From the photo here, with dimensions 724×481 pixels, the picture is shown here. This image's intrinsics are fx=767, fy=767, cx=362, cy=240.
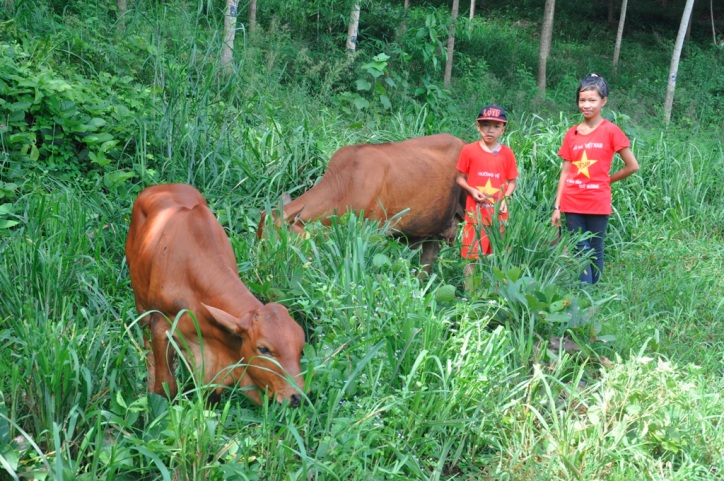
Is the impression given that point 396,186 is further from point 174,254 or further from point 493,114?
point 174,254

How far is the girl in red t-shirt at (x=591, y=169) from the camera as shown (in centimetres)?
587

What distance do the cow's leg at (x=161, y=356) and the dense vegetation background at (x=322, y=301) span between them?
0.55 ft

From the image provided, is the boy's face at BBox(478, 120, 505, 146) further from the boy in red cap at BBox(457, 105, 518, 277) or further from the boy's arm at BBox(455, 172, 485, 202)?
the boy's arm at BBox(455, 172, 485, 202)

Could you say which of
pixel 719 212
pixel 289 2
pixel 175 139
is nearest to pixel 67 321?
pixel 175 139

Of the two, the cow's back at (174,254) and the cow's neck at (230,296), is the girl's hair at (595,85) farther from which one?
the cow's neck at (230,296)

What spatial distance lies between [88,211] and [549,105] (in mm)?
8967

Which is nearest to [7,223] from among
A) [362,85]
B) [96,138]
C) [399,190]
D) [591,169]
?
[96,138]

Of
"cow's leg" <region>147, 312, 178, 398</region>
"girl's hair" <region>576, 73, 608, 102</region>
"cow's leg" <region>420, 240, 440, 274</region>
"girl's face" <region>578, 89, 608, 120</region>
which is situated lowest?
"cow's leg" <region>420, 240, 440, 274</region>

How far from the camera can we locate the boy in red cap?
5852 millimetres

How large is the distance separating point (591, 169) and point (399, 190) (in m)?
1.56

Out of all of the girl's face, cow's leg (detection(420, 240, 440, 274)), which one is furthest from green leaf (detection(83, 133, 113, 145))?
the girl's face

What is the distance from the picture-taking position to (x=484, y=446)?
3959 mm

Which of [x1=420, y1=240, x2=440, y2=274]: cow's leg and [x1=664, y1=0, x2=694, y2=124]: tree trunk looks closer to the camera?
[x1=420, y1=240, x2=440, y2=274]: cow's leg

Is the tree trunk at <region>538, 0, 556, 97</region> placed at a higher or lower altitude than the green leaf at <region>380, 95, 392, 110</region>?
higher
